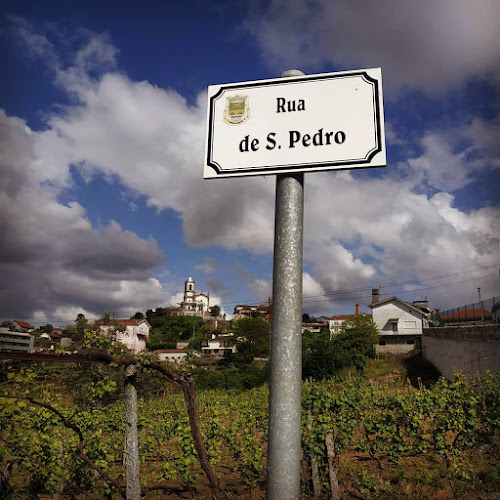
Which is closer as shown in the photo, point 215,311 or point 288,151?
point 288,151

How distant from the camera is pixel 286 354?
152 centimetres

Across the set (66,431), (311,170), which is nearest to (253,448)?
(66,431)

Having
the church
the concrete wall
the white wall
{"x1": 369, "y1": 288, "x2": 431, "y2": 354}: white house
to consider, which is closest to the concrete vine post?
the concrete wall

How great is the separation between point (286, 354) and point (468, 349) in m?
20.9

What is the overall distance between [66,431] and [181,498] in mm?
3221

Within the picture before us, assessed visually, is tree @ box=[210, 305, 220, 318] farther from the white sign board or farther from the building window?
the white sign board

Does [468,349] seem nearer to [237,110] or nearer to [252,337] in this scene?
[237,110]

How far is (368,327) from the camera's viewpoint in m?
46.1

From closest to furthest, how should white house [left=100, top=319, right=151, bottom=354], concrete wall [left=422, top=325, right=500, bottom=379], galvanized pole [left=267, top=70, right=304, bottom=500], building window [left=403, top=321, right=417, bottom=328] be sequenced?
galvanized pole [left=267, top=70, right=304, bottom=500], concrete wall [left=422, top=325, right=500, bottom=379], building window [left=403, top=321, right=417, bottom=328], white house [left=100, top=319, right=151, bottom=354]

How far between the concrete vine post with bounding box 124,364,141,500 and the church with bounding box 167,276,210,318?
119 metres

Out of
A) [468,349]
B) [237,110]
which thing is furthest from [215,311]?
[237,110]

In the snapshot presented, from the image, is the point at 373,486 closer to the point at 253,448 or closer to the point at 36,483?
the point at 253,448

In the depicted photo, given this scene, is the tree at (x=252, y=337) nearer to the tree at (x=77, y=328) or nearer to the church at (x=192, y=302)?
the tree at (x=77, y=328)

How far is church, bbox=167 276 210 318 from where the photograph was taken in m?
122
